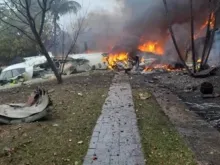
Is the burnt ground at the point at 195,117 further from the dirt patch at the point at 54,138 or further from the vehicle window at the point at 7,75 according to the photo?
the vehicle window at the point at 7,75

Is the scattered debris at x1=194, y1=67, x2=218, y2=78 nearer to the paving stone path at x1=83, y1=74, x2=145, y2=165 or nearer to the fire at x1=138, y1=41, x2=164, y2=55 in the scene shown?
the paving stone path at x1=83, y1=74, x2=145, y2=165

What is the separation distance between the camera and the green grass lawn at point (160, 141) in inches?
183

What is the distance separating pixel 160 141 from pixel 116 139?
2.27 feet

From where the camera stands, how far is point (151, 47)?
78.3 feet

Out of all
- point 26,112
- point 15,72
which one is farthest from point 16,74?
point 26,112

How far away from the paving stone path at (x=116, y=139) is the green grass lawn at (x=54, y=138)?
14 cm

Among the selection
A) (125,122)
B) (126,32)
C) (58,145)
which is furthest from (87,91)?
(126,32)

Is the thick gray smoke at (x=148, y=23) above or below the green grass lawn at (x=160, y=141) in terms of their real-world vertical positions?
above

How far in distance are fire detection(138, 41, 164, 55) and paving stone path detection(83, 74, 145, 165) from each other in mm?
15766

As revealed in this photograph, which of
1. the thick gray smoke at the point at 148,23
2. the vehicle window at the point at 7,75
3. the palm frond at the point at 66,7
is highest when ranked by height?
the palm frond at the point at 66,7

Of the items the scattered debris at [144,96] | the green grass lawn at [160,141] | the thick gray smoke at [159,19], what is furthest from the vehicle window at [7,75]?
Result: the green grass lawn at [160,141]

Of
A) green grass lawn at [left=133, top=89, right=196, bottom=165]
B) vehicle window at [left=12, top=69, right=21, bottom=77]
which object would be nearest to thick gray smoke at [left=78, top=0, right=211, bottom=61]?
vehicle window at [left=12, top=69, right=21, bottom=77]

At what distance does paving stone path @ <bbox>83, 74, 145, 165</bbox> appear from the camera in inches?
181

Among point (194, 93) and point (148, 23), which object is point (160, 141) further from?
point (148, 23)
